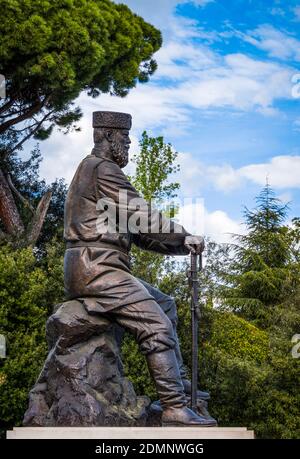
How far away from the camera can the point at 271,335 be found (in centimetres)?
2028

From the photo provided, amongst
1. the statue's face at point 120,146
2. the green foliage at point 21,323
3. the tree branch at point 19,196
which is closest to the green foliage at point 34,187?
the tree branch at point 19,196

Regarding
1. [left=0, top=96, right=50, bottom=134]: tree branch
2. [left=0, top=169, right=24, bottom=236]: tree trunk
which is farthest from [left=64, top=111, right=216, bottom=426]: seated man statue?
[left=0, top=96, right=50, bottom=134]: tree branch

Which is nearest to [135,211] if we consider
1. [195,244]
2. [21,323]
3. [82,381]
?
[195,244]

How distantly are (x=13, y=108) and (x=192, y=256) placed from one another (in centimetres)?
1591

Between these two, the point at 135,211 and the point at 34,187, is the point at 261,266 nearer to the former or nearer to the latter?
the point at 34,187

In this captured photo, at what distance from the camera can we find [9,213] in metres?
22.8

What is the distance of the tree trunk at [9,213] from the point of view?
22672mm

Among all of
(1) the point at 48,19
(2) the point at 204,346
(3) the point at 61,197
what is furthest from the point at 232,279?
(1) the point at 48,19

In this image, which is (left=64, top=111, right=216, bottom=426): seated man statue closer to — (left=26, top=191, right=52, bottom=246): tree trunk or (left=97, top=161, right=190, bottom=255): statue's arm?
(left=97, top=161, right=190, bottom=255): statue's arm

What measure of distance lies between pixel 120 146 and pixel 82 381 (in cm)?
239

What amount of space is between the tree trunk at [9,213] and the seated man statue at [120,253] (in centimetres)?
1424

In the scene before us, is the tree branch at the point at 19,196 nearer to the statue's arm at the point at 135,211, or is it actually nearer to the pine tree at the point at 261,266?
the pine tree at the point at 261,266

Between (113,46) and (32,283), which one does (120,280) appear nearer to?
(32,283)

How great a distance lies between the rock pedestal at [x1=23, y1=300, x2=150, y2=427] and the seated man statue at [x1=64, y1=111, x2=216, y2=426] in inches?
8.2
